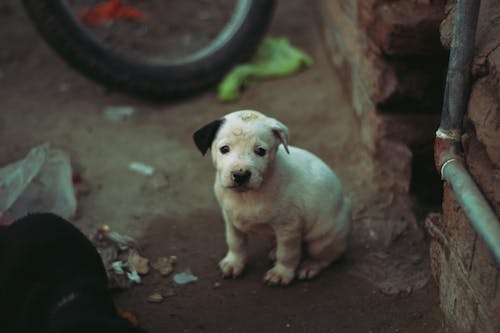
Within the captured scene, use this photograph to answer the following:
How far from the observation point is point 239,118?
2670 millimetres

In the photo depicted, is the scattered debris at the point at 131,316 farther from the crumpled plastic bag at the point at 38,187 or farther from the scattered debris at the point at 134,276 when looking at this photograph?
the crumpled plastic bag at the point at 38,187

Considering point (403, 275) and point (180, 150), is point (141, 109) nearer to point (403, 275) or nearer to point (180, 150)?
point (180, 150)

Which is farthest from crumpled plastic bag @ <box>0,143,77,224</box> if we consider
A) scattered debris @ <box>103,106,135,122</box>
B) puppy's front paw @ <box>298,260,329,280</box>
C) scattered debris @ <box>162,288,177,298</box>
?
puppy's front paw @ <box>298,260,329,280</box>

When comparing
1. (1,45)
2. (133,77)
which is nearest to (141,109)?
(133,77)

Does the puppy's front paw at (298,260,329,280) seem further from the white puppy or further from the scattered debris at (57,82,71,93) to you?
the scattered debris at (57,82,71,93)

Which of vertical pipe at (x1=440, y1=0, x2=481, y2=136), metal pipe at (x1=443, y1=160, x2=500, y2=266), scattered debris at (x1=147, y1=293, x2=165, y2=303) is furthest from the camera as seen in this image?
scattered debris at (x1=147, y1=293, x2=165, y2=303)

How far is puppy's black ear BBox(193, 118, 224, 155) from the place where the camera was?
8.79ft

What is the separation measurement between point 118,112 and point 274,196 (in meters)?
2.31

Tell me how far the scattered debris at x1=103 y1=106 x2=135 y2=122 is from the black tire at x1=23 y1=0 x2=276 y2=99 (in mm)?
136

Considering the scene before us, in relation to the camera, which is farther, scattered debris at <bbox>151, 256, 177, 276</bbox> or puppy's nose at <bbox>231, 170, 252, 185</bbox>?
scattered debris at <bbox>151, 256, 177, 276</bbox>

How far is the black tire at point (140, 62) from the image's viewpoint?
4.50m

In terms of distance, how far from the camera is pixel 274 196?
9.15ft

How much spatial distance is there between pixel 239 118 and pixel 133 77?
224cm

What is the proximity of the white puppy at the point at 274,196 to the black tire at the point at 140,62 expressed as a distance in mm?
1996
